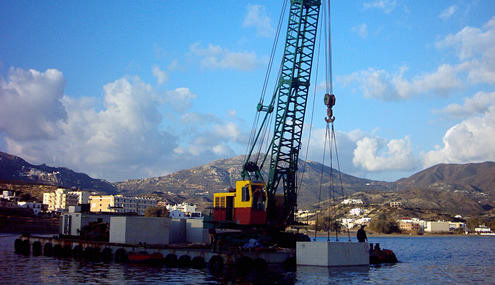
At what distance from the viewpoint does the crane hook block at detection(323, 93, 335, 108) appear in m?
48.0

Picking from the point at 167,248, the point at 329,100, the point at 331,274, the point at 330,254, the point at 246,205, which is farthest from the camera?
the point at 246,205

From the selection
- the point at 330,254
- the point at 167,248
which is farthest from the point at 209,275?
the point at 330,254

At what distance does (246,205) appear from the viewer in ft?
169

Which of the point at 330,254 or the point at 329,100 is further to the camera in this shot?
the point at 329,100

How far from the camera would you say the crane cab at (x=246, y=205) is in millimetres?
51188

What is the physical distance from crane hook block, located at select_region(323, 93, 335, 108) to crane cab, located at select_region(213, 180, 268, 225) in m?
10.6

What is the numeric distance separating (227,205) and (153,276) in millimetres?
18830

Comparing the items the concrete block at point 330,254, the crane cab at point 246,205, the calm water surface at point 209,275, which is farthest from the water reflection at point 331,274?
the crane cab at point 246,205

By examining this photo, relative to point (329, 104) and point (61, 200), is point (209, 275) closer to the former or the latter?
point (329, 104)

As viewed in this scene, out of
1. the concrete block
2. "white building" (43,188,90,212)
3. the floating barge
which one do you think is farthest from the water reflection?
"white building" (43,188,90,212)

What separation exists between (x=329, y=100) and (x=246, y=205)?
43.8 feet

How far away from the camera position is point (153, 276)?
35188 mm

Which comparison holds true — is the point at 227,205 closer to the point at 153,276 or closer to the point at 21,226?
the point at 153,276

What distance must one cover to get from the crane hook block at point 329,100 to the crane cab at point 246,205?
10.6 meters
